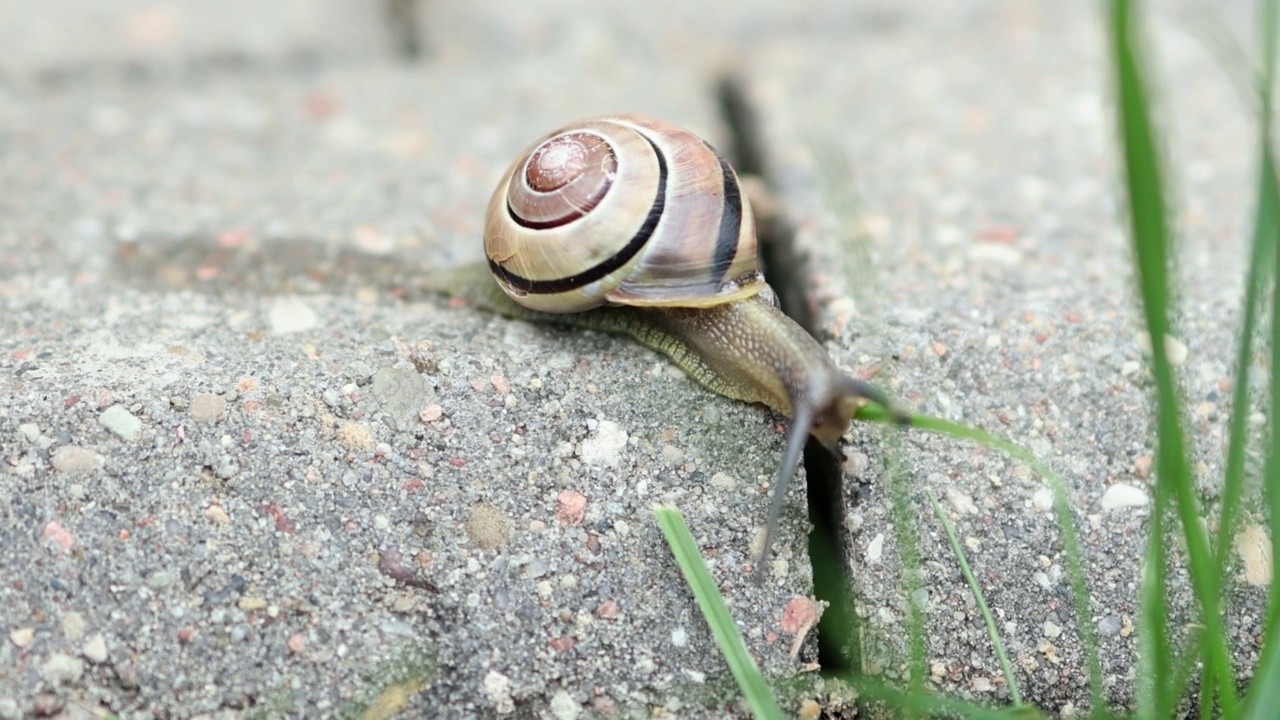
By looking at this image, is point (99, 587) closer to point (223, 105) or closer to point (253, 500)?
point (253, 500)

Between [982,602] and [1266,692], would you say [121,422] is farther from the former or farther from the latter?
[1266,692]

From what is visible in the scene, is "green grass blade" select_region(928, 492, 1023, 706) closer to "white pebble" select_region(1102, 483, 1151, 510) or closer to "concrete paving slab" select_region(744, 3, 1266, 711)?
"concrete paving slab" select_region(744, 3, 1266, 711)

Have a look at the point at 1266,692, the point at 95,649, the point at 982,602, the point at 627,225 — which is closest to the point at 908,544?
the point at 982,602

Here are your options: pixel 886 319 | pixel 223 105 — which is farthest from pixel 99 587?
pixel 223 105

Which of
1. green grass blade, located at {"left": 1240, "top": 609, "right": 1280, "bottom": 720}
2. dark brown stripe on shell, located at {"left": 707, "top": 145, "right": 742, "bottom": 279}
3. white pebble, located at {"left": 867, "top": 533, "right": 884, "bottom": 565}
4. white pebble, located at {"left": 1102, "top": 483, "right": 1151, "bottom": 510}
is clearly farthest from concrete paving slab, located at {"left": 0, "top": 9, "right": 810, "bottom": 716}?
green grass blade, located at {"left": 1240, "top": 609, "right": 1280, "bottom": 720}

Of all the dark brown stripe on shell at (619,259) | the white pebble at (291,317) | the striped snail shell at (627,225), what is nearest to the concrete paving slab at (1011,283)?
the striped snail shell at (627,225)

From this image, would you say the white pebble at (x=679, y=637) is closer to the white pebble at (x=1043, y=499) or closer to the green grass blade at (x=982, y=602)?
the green grass blade at (x=982, y=602)
